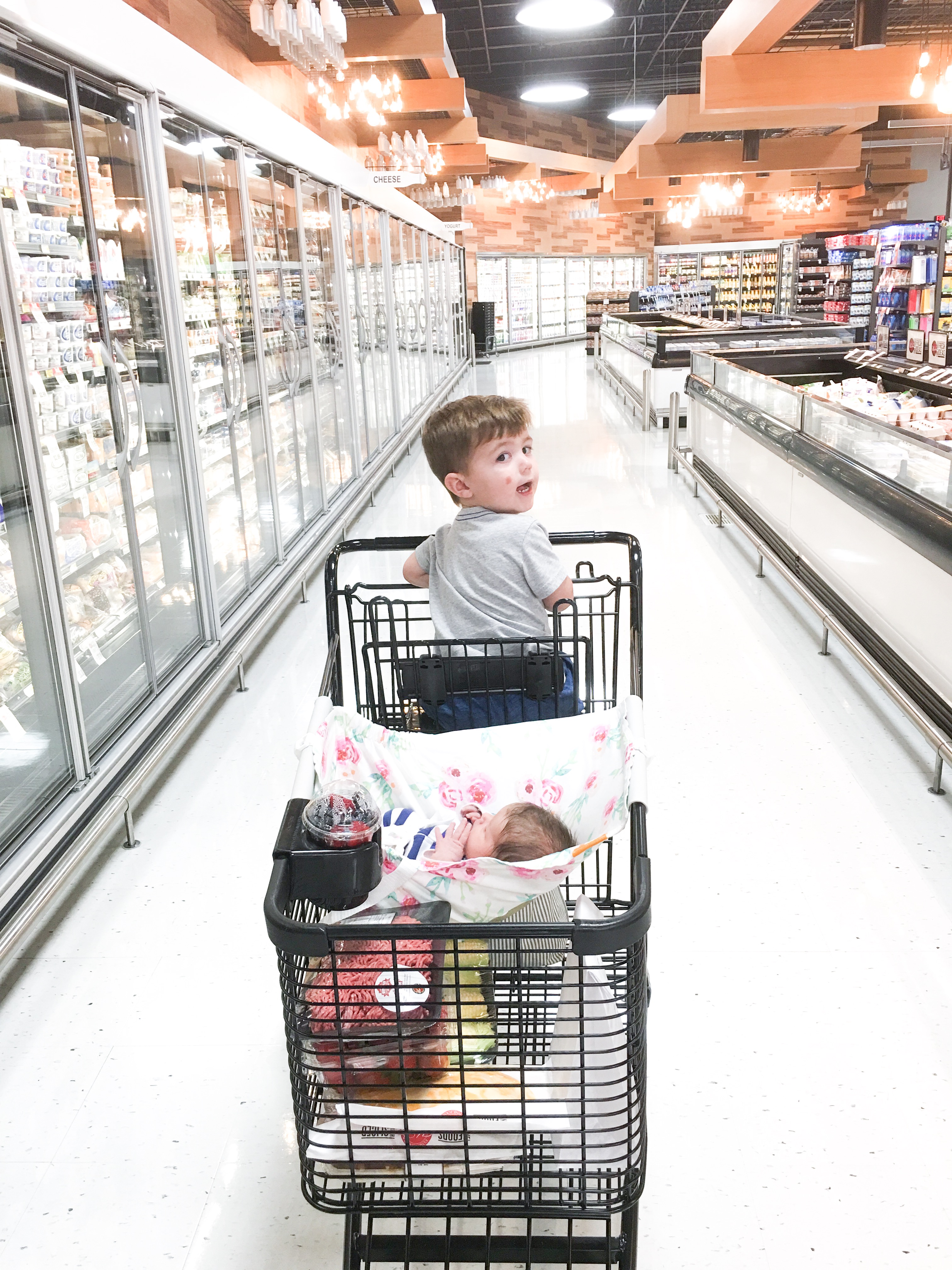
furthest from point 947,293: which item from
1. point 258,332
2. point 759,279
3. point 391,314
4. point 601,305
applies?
point 258,332

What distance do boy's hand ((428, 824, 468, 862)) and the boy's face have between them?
0.81 meters

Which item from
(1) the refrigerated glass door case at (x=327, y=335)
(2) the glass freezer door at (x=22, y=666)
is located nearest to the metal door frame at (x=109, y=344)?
(2) the glass freezer door at (x=22, y=666)

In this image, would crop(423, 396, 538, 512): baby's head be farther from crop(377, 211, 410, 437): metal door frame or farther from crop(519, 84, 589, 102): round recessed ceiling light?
crop(519, 84, 589, 102): round recessed ceiling light

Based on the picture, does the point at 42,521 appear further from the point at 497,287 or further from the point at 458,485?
the point at 497,287

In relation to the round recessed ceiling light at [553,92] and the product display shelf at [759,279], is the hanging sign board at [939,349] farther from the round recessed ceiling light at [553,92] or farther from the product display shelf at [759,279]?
the product display shelf at [759,279]

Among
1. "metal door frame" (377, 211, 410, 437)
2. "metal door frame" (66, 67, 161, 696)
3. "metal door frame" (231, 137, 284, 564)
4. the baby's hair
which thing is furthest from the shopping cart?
"metal door frame" (377, 211, 410, 437)

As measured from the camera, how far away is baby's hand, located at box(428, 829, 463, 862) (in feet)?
5.24

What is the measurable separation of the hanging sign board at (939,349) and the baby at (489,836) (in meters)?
14.4

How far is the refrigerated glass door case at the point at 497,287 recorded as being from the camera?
24.8m

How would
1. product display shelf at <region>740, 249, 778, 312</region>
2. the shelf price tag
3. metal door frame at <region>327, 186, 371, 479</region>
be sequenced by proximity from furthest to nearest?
product display shelf at <region>740, 249, 778, 312</region> → the shelf price tag → metal door frame at <region>327, 186, 371, 479</region>

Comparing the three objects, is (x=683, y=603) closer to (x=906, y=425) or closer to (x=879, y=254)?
(x=906, y=425)

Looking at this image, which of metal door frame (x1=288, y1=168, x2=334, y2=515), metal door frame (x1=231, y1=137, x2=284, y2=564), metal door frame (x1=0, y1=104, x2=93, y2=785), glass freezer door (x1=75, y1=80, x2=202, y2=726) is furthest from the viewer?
metal door frame (x1=288, y1=168, x2=334, y2=515)

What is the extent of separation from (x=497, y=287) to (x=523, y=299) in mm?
1225

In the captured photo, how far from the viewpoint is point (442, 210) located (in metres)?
21.0
